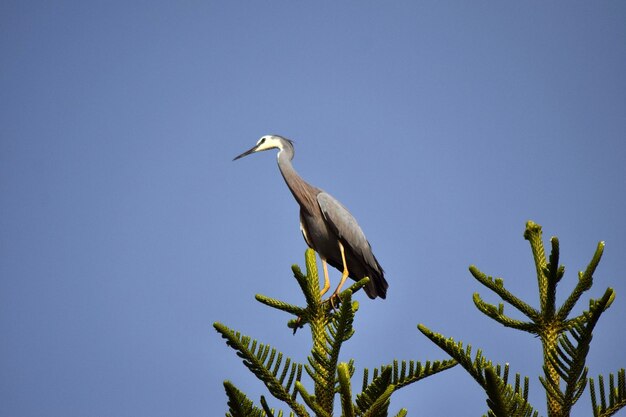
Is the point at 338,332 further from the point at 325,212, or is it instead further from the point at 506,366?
the point at 325,212

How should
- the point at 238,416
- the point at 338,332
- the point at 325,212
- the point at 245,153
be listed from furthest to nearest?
the point at 245,153, the point at 325,212, the point at 338,332, the point at 238,416

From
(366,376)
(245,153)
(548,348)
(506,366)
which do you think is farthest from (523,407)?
(245,153)

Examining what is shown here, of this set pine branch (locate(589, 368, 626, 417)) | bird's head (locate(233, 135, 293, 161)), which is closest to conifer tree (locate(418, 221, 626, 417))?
pine branch (locate(589, 368, 626, 417))

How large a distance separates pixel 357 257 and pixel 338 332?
5704mm

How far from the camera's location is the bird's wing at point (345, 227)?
10.0 meters

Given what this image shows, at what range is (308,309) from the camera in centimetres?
519

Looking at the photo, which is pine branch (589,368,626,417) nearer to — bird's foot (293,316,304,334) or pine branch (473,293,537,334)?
pine branch (473,293,537,334)

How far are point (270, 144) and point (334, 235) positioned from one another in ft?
9.32

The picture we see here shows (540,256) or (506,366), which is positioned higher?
(540,256)

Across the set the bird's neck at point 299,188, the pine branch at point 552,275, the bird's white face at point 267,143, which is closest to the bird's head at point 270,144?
the bird's white face at point 267,143

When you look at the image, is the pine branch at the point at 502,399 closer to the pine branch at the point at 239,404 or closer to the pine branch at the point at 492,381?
the pine branch at the point at 492,381

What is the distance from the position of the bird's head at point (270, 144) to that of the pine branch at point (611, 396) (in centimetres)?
804

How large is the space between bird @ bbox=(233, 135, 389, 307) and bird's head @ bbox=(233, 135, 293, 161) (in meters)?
1.37

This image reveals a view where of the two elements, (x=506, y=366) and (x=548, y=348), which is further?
(x=548, y=348)
